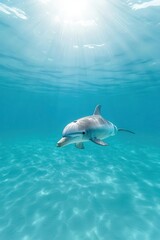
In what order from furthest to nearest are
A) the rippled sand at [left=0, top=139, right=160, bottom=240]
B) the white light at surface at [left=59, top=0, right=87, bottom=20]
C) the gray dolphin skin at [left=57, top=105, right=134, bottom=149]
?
the white light at surface at [left=59, top=0, right=87, bottom=20] → the rippled sand at [left=0, top=139, right=160, bottom=240] → the gray dolphin skin at [left=57, top=105, right=134, bottom=149]

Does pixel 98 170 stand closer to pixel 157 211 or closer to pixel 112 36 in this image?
pixel 157 211

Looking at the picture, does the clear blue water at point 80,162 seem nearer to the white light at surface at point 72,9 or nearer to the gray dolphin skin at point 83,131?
the white light at surface at point 72,9

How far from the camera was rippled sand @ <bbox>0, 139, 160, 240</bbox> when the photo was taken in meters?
6.64

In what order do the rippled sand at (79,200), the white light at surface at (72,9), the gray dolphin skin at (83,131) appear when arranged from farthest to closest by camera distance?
the white light at surface at (72,9) < the rippled sand at (79,200) < the gray dolphin skin at (83,131)

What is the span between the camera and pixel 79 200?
8484 mm

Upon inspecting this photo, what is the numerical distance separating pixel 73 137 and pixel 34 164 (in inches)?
405

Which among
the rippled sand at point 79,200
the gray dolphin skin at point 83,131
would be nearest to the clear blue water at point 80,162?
the rippled sand at point 79,200

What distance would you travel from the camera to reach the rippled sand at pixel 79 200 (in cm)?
664

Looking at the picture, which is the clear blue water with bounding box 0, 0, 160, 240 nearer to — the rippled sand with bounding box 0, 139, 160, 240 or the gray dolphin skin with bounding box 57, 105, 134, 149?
the rippled sand with bounding box 0, 139, 160, 240

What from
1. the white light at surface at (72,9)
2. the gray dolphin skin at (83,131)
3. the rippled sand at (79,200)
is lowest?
the rippled sand at (79,200)

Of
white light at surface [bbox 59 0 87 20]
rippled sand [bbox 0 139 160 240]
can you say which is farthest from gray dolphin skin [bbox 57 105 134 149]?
white light at surface [bbox 59 0 87 20]

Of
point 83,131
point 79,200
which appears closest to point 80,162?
point 79,200

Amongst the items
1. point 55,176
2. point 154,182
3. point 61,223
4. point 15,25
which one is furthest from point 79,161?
point 15,25

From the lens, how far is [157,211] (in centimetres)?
787
